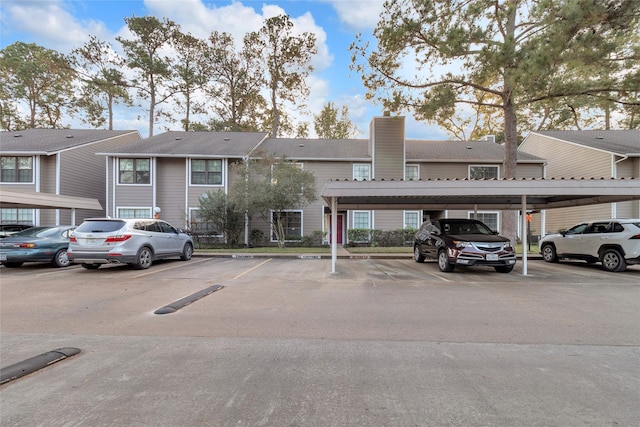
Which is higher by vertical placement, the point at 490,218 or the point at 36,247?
the point at 490,218

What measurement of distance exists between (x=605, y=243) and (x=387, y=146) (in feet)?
41.4

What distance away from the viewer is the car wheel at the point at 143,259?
33.3 feet

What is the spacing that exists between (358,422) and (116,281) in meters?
7.93

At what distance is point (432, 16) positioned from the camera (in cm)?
1568

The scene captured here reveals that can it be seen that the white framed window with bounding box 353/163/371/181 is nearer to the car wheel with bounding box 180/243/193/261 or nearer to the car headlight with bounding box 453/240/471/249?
the car wheel with bounding box 180/243/193/261

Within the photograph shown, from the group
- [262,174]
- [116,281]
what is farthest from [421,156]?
[116,281]

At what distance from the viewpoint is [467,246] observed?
374 inches

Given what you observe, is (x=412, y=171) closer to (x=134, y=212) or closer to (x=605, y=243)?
(x=605, y=243)

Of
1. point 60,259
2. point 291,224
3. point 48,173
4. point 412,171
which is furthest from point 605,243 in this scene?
point 48,173

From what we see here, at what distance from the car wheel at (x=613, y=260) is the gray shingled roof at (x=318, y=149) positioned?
42.3ft

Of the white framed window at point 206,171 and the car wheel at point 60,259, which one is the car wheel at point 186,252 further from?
the white framed window at point 206,171

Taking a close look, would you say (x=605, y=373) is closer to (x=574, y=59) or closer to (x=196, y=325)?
(x=196, y=325)

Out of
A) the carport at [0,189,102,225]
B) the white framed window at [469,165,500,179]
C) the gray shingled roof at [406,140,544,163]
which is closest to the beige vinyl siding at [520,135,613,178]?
the gray shingled roof at [406,140,544,163]

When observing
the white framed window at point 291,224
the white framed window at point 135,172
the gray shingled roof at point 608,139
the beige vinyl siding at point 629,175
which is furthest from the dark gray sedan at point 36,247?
the beige vinyl siding at point 629,175
